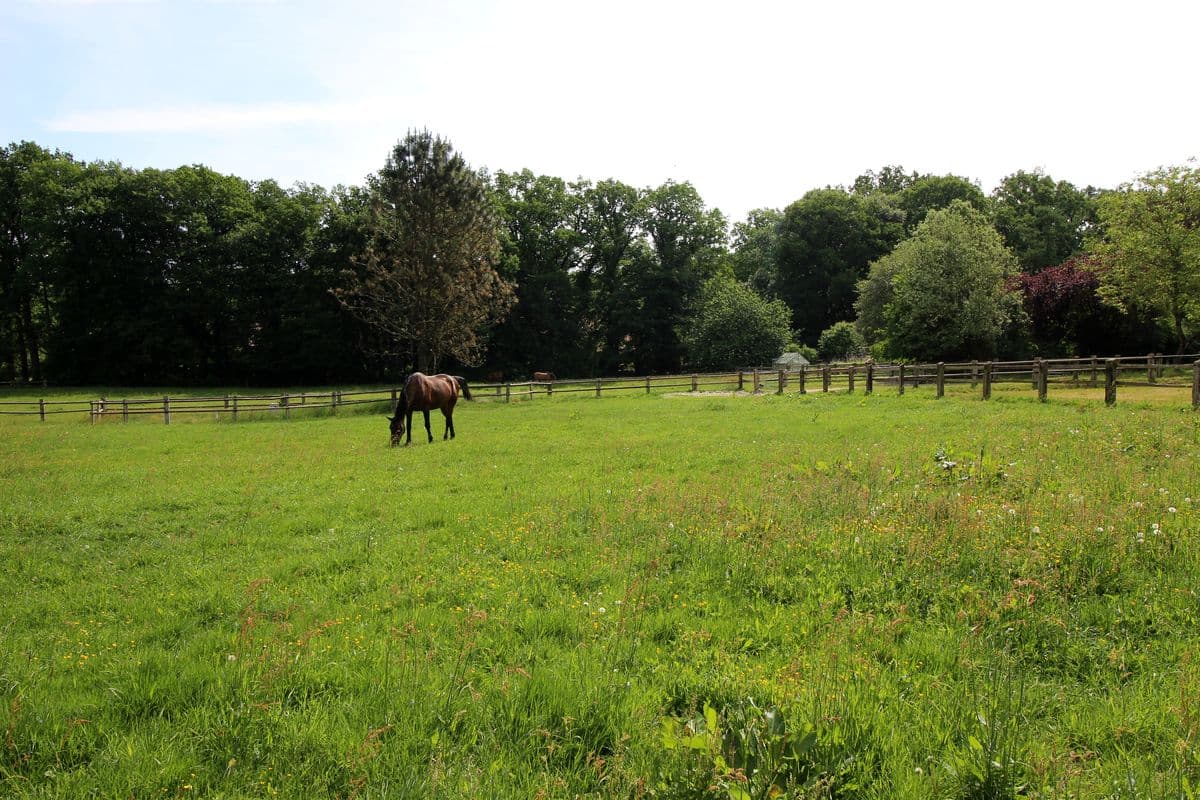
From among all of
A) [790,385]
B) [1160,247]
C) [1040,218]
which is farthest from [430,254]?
[1040,218]

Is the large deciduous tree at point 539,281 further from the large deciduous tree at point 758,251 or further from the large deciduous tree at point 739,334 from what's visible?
the large deciduous tree at point 758,251

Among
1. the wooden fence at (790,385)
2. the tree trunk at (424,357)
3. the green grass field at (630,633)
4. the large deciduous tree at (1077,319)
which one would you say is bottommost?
the green grass field at (630,633)

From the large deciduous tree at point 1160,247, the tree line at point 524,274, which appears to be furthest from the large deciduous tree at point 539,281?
the large deciduous tree at point 1160,247

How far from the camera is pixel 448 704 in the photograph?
320 centimetres

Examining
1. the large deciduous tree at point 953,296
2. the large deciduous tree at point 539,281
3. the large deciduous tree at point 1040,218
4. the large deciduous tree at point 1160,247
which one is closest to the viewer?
the large deciduous tree at point 1160,247

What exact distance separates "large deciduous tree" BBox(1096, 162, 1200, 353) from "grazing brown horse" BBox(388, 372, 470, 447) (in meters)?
32.7

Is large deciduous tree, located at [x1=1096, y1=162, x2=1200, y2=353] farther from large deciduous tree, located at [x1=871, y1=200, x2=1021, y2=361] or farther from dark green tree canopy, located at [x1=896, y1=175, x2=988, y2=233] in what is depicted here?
dark green tree canopy, located at [x1=896, y1=175, x2=988, y2=233]

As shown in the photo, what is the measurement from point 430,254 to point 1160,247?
3527cm

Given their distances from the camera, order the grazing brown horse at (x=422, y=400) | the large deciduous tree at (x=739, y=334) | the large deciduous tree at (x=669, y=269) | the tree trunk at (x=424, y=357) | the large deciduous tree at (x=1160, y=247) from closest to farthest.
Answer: the grazing brown horse at (x=422, y=400), the large deciduous tree at (x=1160, y=247), the tree trunk at (x=424, y=357), the large deciduous tree at (x=739, y=334), the large deciduous tree at (x=669, y=269)

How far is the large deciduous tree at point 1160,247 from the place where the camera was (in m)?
28.8

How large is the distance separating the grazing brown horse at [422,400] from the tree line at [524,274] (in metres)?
16.3

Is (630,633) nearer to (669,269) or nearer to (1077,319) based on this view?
(1077,319)

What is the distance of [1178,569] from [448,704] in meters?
5.43

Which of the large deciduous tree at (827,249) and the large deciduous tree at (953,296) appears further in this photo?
the large deciduous tree at (827,249)
